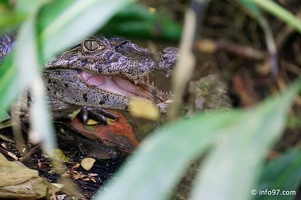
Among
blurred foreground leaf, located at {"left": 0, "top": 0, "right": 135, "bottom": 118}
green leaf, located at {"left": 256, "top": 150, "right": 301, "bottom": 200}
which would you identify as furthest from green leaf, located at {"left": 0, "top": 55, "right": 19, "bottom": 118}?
green leaf, located at {"left": 256, "top": 150, "right": 301, "bottom": 200}

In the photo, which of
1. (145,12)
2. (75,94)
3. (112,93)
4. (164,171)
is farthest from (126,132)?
(164,171)

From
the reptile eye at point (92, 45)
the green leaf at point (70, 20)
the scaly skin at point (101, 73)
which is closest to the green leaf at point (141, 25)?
the green leaf at point (70, 20)

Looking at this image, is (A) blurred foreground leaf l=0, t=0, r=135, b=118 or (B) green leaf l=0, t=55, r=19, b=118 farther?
(B) green leaf l=0, t=55, r=19, b=118

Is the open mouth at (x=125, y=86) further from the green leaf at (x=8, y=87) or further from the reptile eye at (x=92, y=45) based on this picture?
the green leaf at (x=8, y=87)

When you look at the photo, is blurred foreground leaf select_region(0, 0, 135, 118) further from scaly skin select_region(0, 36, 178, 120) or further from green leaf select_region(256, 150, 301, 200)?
scaly skin select_region(0, 36, 178, 120)

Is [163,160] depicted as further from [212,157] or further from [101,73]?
[101,73]

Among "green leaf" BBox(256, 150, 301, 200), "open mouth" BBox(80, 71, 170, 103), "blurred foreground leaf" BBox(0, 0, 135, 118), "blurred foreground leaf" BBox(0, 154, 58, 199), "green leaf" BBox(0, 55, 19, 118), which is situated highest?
"blurred foreground leaf" BBox(0, 0, 135, 118)

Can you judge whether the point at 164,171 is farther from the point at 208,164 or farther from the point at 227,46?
the point at 227,46
